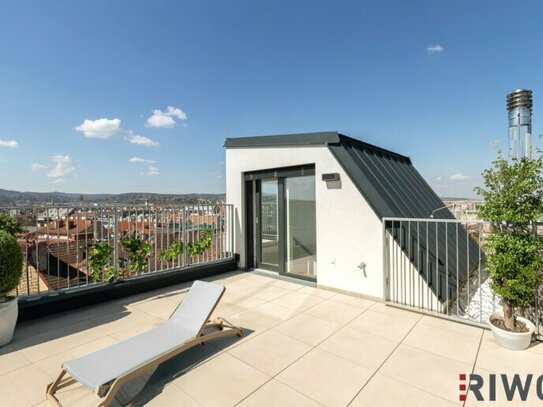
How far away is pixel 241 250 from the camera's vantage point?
7.05m

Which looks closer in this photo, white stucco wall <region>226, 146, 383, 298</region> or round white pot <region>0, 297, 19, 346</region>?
round white pot <region>0, 297, 19, 346</region>

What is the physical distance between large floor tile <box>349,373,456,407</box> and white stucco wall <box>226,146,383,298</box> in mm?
2302

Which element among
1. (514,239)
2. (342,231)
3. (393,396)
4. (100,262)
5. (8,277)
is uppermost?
(514,239)

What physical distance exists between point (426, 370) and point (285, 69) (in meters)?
11.2

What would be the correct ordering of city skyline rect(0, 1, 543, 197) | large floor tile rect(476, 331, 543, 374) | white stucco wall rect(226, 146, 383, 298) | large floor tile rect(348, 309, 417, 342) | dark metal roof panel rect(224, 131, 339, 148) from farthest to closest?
city skyline rect(0, 1, 543, 197), dark metal roof panel rect(224, 131, 339, 148), white stucco wall rect(226, 146, 383, 298), large floor tile rect(348, 309, 417, 342), large floor tile rect(476, 331, 543, 374)

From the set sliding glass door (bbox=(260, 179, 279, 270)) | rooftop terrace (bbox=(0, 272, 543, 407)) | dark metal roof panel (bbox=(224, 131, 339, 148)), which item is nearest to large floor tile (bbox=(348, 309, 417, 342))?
rooftop terrace (bbox=(0, 272, 543, 407))

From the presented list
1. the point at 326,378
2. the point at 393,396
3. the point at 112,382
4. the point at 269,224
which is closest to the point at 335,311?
the point at 326,378

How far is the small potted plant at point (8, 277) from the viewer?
3.16 metres

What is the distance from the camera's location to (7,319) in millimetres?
3250

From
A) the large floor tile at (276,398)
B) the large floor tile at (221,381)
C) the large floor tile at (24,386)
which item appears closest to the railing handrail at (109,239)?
the large floor tile at (24,386)

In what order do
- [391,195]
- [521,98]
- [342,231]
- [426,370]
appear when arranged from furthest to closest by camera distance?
[521,98] → [391,195] → [342,231] → [426,370]

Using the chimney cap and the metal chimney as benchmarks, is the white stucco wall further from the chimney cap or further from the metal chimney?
the chimney cap

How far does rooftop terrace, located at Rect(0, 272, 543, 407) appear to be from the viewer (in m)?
2.29

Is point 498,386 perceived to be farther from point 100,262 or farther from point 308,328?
point 100,262
